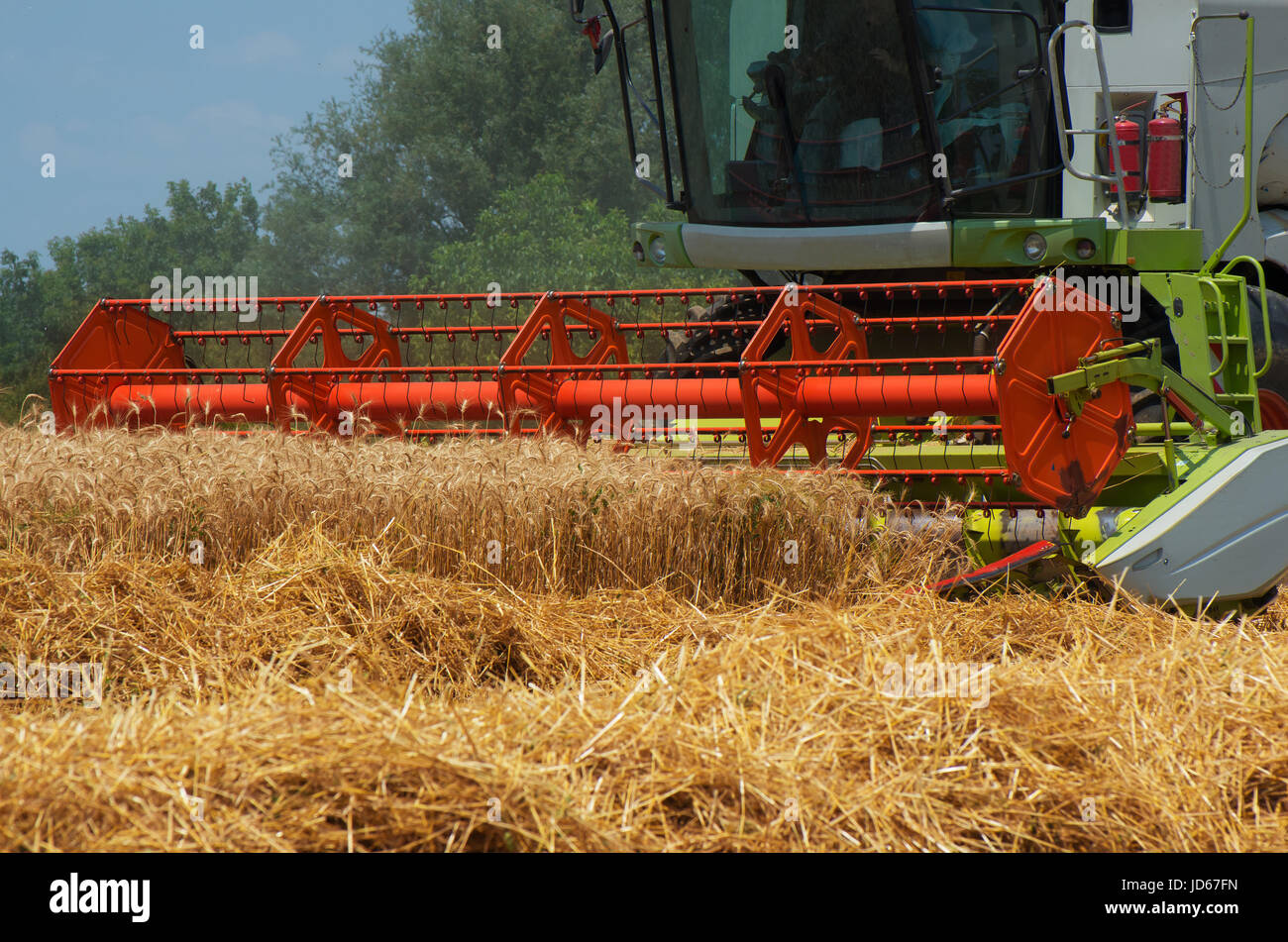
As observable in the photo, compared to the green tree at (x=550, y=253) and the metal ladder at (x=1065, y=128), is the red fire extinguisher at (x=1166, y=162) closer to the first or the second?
the metal ladder at (x=1065, y=128)

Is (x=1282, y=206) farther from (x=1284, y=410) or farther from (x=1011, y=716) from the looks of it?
(x=1011, y=716)

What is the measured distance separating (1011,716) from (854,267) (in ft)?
9.68

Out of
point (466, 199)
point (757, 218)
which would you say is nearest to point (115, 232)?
point (466, 199)

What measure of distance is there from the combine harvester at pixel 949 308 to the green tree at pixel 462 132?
1824 centimetres

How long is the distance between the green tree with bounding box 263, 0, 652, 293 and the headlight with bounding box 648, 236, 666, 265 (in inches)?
703

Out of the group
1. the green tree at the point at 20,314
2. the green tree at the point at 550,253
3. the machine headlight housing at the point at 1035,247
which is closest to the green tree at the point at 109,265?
the green tree at the point at 20,314

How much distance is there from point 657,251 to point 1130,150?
2215 mm

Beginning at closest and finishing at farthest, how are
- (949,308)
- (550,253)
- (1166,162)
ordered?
(1166,162)
(949,308)
(550,253)

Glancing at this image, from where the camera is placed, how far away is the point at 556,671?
327cm

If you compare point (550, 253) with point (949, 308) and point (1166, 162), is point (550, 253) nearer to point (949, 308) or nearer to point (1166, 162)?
point (949, 308)

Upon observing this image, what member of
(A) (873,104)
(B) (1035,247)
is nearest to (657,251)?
(A) (873,104)

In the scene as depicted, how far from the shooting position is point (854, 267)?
5.16 m

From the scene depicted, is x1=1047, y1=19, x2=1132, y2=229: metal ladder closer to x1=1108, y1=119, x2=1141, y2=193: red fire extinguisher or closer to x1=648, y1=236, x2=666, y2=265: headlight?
x1=1108, y1=119, x2=1141, y2=193: red fire extinguisher

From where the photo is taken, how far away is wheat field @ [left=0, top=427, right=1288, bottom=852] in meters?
2.12
